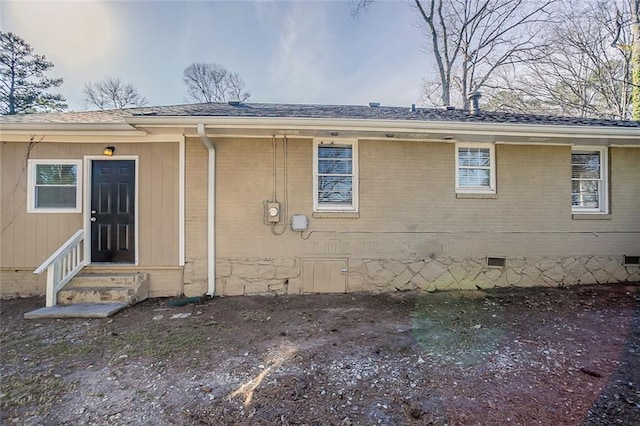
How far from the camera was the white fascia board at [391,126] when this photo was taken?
15.2 feet

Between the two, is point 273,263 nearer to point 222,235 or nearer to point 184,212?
point 222,235

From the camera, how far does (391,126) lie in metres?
4.85

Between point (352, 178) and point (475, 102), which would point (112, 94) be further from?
point (475, 102)

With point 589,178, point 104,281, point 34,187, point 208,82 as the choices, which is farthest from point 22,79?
point 589,178

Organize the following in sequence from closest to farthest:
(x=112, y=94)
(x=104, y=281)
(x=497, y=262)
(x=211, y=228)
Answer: (x=104, y=281), (x=211, y=228), (x=497, y=262), (x=112, y=94)

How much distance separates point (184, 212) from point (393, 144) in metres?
4.06

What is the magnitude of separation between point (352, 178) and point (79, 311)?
192 inches

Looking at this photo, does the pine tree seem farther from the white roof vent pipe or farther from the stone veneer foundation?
the white roof vent pipe

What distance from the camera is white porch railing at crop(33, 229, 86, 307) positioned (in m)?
4.64

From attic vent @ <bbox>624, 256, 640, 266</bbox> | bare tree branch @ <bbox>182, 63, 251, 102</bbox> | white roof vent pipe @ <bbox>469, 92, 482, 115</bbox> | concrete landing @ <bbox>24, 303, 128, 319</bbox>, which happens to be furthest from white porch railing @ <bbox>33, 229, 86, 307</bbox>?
bare tree branch @ <bbox>182, 63, 251, 102</bbox>

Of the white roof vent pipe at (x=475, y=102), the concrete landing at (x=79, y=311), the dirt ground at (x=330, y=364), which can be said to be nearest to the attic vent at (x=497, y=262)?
the dirt ground at (x=330, y=364)

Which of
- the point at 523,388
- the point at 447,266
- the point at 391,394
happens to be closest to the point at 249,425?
the point at 391,394

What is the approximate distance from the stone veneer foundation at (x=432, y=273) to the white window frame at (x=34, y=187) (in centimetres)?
282

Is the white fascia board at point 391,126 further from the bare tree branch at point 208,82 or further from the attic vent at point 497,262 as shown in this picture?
the bare tree branch at point 208,82
